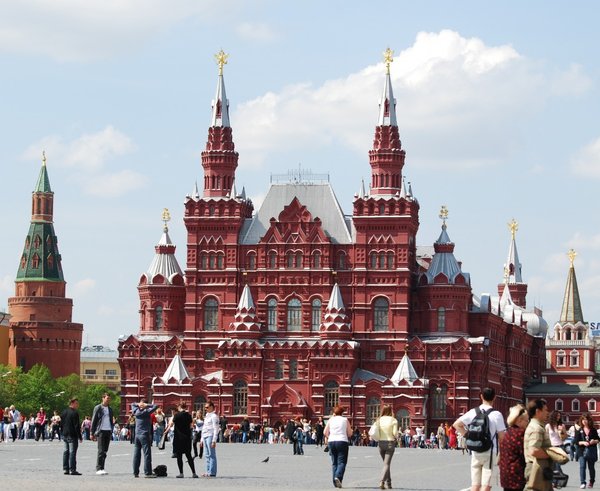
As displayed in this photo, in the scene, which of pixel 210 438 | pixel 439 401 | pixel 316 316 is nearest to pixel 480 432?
pixel 210 438

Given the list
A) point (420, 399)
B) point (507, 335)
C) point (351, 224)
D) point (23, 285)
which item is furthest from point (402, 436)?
point (23, 285)

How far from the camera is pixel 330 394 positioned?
124188mm

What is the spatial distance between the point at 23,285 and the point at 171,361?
62.1 metres

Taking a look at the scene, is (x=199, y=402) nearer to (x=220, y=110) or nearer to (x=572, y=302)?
(x=220, y=110)

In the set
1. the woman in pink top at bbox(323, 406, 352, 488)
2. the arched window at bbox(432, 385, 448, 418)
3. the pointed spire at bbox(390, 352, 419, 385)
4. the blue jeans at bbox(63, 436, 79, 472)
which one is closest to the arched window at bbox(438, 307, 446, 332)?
the arched window at bbox(432, 385, 448, 418)

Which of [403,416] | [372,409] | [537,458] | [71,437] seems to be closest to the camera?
[537,458]

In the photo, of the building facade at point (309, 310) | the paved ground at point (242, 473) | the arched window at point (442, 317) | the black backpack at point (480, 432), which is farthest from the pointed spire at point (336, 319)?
the black backpack at point (480, 432)

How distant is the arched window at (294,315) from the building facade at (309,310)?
108mm

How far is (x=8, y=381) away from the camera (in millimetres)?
158250

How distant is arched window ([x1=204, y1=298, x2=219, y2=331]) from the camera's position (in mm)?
129250

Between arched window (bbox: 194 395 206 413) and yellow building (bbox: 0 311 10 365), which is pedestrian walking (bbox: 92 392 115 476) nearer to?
arched window (bbox: 194 395 206 413)

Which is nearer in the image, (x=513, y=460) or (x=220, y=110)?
(x=513, y=460)

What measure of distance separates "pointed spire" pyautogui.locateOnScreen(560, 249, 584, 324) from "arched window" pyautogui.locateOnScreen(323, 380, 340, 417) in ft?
228

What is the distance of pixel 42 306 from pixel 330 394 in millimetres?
68892
